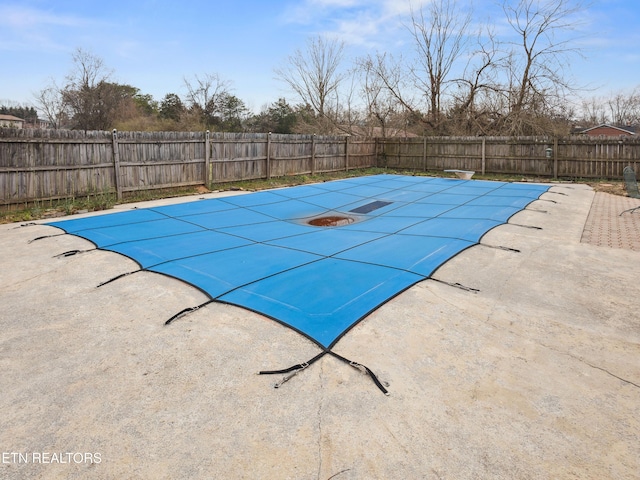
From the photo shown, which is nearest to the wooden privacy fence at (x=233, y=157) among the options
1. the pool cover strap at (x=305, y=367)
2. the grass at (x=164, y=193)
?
the grass at (x=164, y=193)

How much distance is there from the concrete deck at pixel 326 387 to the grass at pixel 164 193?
3741 millimetres

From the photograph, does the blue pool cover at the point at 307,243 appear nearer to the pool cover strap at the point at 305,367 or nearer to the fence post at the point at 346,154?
the pool cover strap at the point at 305,367

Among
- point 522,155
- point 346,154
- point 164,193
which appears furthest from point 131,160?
point 522,155

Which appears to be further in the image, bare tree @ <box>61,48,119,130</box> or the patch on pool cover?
bare tree @ <box>61,48,119,130</box>

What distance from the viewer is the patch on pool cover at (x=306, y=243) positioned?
296cm

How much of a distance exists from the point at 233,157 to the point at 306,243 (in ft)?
21.1

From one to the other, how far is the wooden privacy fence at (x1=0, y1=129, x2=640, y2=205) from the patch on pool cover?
1.70 metres

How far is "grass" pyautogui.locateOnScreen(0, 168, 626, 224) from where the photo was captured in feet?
21.6

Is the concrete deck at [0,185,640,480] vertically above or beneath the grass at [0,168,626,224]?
beneath

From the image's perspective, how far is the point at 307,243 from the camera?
14.9 feet

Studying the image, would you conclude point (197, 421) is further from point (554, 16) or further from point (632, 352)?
point (554, 16)

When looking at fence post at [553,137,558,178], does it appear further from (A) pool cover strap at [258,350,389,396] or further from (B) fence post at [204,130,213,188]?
(A) pool cover strap at [258,350,389,396]

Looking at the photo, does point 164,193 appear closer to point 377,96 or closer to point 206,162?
point 206,162

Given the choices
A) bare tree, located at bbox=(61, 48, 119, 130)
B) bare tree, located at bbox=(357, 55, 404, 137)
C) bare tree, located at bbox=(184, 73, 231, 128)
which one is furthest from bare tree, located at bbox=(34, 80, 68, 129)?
bare tree, located at bbox=(357, 55, 404, 137)
